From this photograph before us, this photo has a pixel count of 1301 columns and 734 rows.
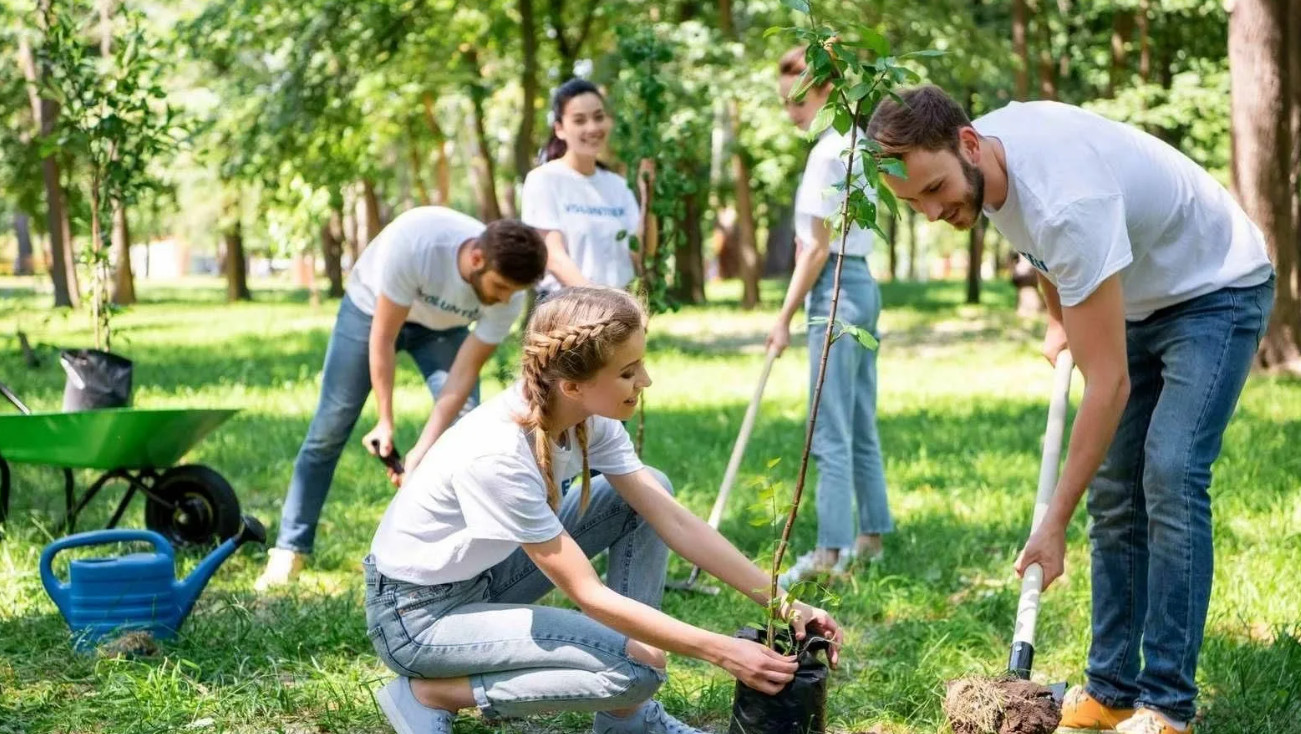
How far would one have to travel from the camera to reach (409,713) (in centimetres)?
289

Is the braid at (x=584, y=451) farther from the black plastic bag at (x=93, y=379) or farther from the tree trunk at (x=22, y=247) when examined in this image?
the tree trunk at (x=22, y=247)

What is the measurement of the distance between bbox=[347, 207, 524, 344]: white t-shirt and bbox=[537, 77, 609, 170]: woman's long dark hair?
→ 72cm

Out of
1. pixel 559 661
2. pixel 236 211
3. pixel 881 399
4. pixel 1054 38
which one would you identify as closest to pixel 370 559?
pixel 559 661

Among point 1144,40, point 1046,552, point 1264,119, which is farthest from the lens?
point 1144,40

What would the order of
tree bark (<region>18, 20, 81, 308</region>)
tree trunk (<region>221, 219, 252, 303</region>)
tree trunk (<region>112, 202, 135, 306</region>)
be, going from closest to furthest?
tree bark (<region>18, 20, 81, 308</region>), tree trunk (<region>112, 202, 135, 306</region>), tree trunk (<region>221, 219, 252, 303</region>)

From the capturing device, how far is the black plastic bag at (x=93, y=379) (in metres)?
5.10

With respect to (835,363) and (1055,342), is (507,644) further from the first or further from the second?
(835,363)

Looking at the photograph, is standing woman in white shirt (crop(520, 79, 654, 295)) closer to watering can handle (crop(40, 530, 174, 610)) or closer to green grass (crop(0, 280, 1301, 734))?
green grass (crop(0, 280, 1301, 734))

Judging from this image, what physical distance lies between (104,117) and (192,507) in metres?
2.21

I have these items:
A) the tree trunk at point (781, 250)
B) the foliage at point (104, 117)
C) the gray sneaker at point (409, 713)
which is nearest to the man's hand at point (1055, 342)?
the gray sneaker at point (409, 713)

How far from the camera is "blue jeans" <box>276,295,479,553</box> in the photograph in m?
4.63

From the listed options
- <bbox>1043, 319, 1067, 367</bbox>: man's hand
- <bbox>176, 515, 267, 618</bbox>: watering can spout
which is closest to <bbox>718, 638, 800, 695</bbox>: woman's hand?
<bbox>1043, 319, 1067, 367</bbox>: man's hand

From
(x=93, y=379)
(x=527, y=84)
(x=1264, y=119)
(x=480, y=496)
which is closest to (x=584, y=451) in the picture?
(x=480, y=496)

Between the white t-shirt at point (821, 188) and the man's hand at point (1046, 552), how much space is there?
5.15 feet
